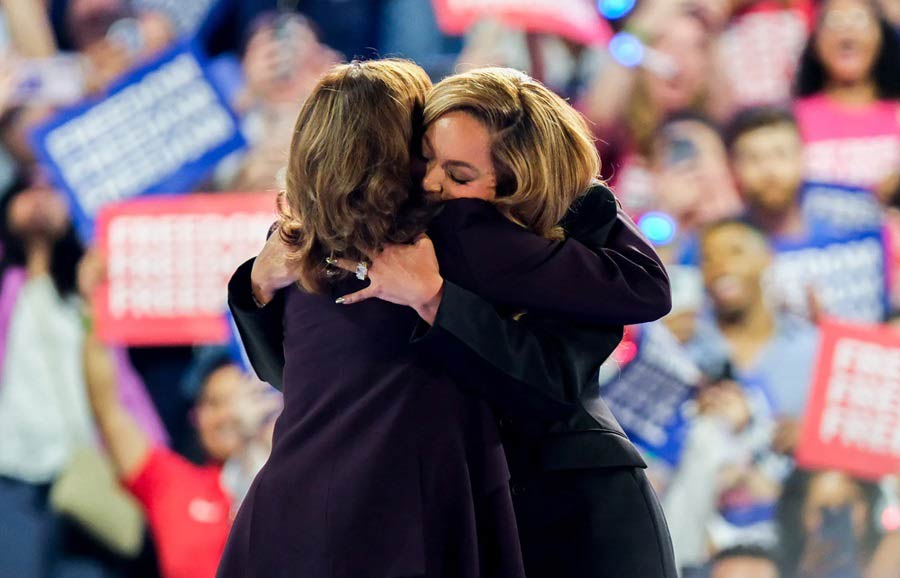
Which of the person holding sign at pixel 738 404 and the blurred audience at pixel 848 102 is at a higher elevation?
the blurred audience at pixel 848 102

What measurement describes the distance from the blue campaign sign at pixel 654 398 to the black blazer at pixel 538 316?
2.35 m

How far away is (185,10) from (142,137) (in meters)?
0.43

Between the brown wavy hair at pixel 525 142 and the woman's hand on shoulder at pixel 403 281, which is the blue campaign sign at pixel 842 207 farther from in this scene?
the woman's hand on shoulder at pixel 403 281

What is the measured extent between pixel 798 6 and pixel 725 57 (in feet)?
0.97

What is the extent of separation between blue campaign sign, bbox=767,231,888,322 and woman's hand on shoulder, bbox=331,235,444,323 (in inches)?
109

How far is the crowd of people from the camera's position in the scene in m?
3.89

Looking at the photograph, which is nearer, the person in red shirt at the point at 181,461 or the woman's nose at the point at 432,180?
the woman's nose at the point at 432,180

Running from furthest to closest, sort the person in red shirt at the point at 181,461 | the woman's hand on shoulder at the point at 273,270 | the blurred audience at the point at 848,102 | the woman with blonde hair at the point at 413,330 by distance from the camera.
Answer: the blurred audience at the point at 848,102 < the person in red shirt at the point at 181,461 < the woman's hand on shoulder at the point at 273,270 < the woman with blonde hair at the point at 413,330

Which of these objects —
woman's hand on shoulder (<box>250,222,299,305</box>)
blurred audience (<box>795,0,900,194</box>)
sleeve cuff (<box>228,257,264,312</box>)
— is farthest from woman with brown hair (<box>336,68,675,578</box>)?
blurred audience (<box>795,0,900,194</box>)

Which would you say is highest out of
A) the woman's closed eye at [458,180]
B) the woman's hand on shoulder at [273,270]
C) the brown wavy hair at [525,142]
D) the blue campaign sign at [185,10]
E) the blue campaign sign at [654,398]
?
the brown wavy hair at [525,142]

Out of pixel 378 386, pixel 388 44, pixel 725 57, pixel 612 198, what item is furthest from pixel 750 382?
pixel 378 386

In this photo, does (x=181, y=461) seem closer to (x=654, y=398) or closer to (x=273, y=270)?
(x=654, y=398)

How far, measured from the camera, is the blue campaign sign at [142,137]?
12.9 ft

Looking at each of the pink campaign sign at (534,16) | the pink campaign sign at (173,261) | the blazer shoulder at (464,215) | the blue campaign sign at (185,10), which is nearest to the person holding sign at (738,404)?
the pink campaign sign at (534,16)
